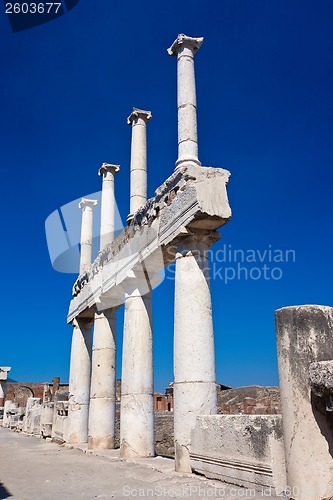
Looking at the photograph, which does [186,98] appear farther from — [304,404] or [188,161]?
[304,404]

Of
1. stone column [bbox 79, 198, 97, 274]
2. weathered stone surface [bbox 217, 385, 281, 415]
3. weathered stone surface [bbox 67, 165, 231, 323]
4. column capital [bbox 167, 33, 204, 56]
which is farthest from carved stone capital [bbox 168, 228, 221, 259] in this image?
weathered stone surface [bbox 217, 385, 281, 415]

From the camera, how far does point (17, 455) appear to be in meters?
11.5

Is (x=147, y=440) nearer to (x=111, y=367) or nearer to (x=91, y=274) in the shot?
(x=111, y=367)

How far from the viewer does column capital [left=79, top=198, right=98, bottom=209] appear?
56.8 feet

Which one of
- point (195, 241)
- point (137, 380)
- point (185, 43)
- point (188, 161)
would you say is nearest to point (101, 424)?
point (137, 380)

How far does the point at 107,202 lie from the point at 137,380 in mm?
6685

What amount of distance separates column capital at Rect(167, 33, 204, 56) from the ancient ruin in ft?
0.07

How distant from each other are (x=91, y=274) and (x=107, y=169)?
3.59 meters

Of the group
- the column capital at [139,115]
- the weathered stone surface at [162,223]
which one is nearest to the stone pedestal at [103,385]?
the weathered stone surface at [162,223]

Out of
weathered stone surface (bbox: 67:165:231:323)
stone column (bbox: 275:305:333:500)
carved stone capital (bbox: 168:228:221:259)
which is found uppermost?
weathered stone surface (bbox: 67:165:231:323)

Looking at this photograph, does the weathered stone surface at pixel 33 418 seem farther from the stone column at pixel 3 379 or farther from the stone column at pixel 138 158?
the stone column at pixel 3 379

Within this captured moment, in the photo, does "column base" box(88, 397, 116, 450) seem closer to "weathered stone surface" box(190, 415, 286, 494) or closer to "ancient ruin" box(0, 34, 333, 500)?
"ancient ruin" box(0, 34, 333, 500)

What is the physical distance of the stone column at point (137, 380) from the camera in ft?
33.1

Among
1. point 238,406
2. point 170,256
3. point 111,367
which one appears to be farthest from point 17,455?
point 238,406
